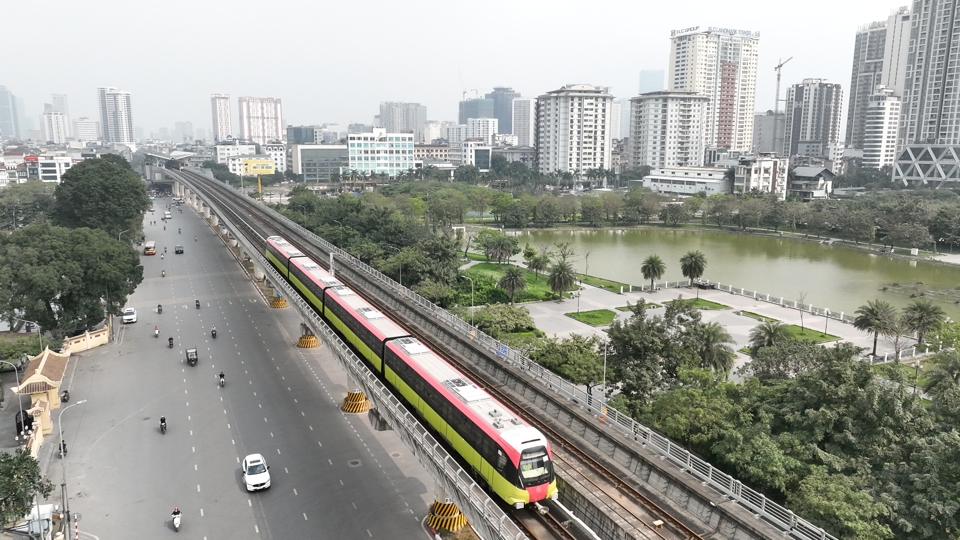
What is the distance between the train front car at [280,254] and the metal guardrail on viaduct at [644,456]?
19125 mm

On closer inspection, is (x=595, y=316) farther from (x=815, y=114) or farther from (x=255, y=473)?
(x=815, y=114)

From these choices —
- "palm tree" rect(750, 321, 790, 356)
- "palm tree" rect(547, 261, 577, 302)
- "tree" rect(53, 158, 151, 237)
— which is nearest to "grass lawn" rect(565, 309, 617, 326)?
"palm tree" rect(547, 261, 577, 302)

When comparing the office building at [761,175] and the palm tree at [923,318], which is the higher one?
the office building at [761,175]

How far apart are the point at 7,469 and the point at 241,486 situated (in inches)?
310

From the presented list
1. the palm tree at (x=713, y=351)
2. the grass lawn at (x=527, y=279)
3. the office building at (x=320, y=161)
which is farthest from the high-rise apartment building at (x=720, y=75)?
the palm tree at (x=713, y=351)

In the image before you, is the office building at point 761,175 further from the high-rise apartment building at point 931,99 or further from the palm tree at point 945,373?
the palm tree at point 945,373

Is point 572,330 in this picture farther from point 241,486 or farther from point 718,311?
point 241,486

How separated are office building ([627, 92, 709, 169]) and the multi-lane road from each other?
138104 mm

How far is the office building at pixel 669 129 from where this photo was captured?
6314 inches

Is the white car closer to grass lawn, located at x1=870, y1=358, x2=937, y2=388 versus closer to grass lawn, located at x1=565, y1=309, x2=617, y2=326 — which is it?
grass lawn, located at x1=870, y1=358, x2=937, y2=388

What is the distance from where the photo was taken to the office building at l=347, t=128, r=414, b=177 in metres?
154

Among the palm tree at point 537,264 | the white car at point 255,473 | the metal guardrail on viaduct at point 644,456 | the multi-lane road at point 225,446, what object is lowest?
the multi-lane road at point 225,446

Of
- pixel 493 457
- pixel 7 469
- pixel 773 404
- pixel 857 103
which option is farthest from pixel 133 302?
pixel 857 103

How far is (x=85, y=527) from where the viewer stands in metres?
21.1
